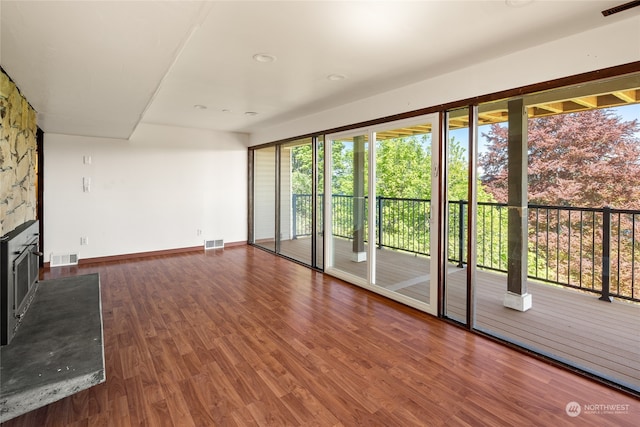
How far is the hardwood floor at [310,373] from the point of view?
6.13 ft

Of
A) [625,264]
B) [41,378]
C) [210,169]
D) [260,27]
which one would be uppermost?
[260,27]

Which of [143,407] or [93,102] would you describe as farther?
[93,102]

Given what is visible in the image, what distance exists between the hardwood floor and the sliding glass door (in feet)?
1.41

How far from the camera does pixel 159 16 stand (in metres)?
1.62

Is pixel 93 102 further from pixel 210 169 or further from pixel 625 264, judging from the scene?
pixel 625 264

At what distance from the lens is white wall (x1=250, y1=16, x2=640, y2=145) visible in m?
2.10

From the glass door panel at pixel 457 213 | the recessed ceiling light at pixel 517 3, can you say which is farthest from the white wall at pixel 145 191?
the recessed ceiling light at pixel 517 3

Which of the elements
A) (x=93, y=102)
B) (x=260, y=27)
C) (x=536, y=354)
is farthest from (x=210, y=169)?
(x=536, y=354)

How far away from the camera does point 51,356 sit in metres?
1.93

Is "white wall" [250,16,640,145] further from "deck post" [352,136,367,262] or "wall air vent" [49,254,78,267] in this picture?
"wall air vent" [49,254,78,267]

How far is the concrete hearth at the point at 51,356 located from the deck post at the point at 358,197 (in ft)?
9.60

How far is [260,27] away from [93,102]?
2.10 metres

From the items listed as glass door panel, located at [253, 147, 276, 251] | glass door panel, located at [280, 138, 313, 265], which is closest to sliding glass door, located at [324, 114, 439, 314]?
glass door panel, located at [280, 138, 313, 265]

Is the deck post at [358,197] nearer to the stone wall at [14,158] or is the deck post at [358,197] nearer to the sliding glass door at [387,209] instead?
the sliding glass door at [387,209]
